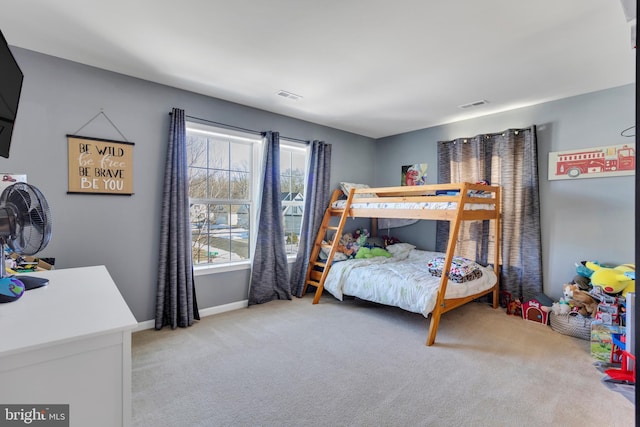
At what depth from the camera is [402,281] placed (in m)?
2.89

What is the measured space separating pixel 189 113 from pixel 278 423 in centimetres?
271

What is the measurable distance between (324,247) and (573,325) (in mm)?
2570

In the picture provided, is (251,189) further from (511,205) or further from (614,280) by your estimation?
(614,280)

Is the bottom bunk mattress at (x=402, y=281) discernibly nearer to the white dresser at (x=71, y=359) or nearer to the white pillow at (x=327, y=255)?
the white pillow at (x=327, y=255)

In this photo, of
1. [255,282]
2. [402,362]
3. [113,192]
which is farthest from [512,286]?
[113,192]

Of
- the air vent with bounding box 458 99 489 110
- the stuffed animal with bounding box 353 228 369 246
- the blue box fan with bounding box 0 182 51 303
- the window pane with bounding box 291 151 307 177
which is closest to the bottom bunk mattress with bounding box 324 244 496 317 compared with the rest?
the stuffed animal with bounding box 353 228 369 246

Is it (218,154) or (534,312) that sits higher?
(218,154)

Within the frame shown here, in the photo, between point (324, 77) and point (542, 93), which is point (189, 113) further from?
point (542, 93)

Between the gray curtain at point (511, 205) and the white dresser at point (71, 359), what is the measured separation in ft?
11.9

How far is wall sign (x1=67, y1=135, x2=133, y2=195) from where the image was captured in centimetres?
238

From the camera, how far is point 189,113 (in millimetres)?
2959

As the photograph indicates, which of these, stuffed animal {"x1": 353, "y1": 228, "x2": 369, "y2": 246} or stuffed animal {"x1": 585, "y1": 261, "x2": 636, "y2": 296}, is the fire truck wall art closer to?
stuffed animal {"x1": 585, "y1": 261, "x2": 636, "y2": 296}

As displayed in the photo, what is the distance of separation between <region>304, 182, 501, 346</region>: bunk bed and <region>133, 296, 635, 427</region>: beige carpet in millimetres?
320

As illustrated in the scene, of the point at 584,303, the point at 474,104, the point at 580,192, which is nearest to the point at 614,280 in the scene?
the point at 584,303
